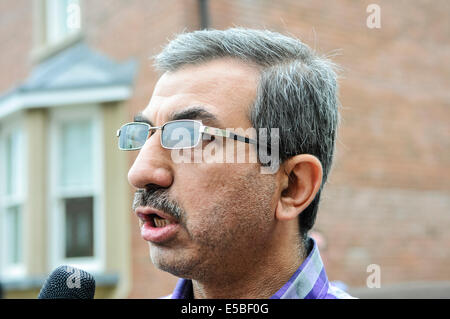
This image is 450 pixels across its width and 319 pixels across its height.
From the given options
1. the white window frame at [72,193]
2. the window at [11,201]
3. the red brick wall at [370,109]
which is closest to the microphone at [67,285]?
the red brick wall at [370,109]

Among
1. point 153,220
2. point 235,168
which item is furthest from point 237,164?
point 153,220

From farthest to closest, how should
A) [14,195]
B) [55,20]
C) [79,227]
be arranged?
[55,20] < [14,195] < [79,227]

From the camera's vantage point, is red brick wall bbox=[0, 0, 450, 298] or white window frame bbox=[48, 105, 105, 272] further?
white window frame bbox=[48, 105, 105, 272]

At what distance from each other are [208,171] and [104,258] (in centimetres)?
584

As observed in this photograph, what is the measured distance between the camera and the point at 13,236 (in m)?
8.39

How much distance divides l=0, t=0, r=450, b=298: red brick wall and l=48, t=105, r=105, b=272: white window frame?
0.66 meters

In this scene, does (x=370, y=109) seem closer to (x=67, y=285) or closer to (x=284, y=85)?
(x=284, y=85)

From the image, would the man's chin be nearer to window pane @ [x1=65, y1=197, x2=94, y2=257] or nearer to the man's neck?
the man's neck

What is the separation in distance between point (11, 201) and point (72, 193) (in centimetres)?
113

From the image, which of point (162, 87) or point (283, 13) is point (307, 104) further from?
point (283, 13)

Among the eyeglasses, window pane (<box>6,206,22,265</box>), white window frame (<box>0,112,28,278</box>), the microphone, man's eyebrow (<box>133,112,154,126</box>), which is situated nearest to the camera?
the microphone

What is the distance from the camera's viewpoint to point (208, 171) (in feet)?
5.04

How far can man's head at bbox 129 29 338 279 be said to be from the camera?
151 centimetres

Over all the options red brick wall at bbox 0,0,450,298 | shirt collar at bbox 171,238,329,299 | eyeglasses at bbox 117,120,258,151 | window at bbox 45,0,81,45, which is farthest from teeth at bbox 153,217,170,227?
window at bbox 45,0,81,45
